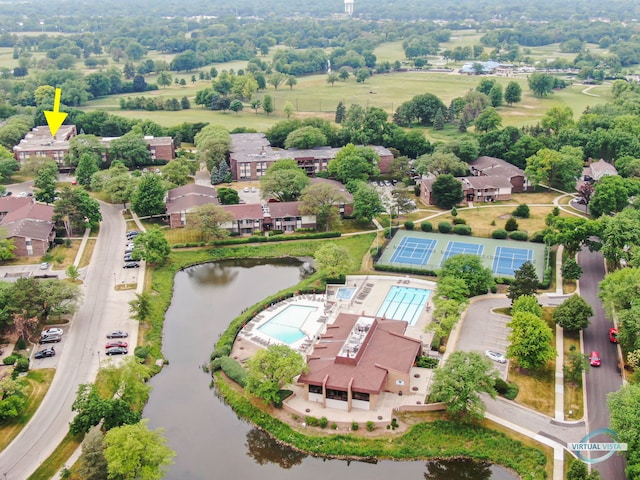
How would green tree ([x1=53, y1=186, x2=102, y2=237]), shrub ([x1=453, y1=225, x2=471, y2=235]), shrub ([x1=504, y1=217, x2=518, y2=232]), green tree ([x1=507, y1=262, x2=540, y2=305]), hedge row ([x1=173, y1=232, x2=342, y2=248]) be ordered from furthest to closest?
1. shrub ([x1=453, y1=225, x2=471, y2=235])
2. shrub ([x1=504, y1=217, x2=518, y2=232])
3. green tree ([x1=53, y1=186, x2=102, y2=237])
4. hedge row ([x1=173, y1=232, x2=342, y2=248])
5. green tree ([x1=507, y1=262, x2=540, y2=305])

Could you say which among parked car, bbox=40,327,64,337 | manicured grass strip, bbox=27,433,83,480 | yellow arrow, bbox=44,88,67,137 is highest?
yellow arrow, bbox=44,88,67,137

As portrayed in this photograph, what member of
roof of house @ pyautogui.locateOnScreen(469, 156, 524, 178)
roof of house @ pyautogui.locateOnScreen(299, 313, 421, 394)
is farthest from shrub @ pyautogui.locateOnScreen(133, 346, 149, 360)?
roof of house @ pyautogui.locateOnScreen(469, 156, 524, 178)

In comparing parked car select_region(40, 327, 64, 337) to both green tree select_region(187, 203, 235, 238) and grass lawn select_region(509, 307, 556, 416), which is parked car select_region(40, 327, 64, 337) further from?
grass lawn select_region(509, 307, 556, 416)

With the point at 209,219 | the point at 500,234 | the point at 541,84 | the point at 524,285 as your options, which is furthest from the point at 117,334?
the point at 541,84

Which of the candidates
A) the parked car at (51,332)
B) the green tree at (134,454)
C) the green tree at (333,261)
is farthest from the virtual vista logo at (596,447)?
the parked car at (51,332)

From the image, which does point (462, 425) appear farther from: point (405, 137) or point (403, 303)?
point (405, 137)
